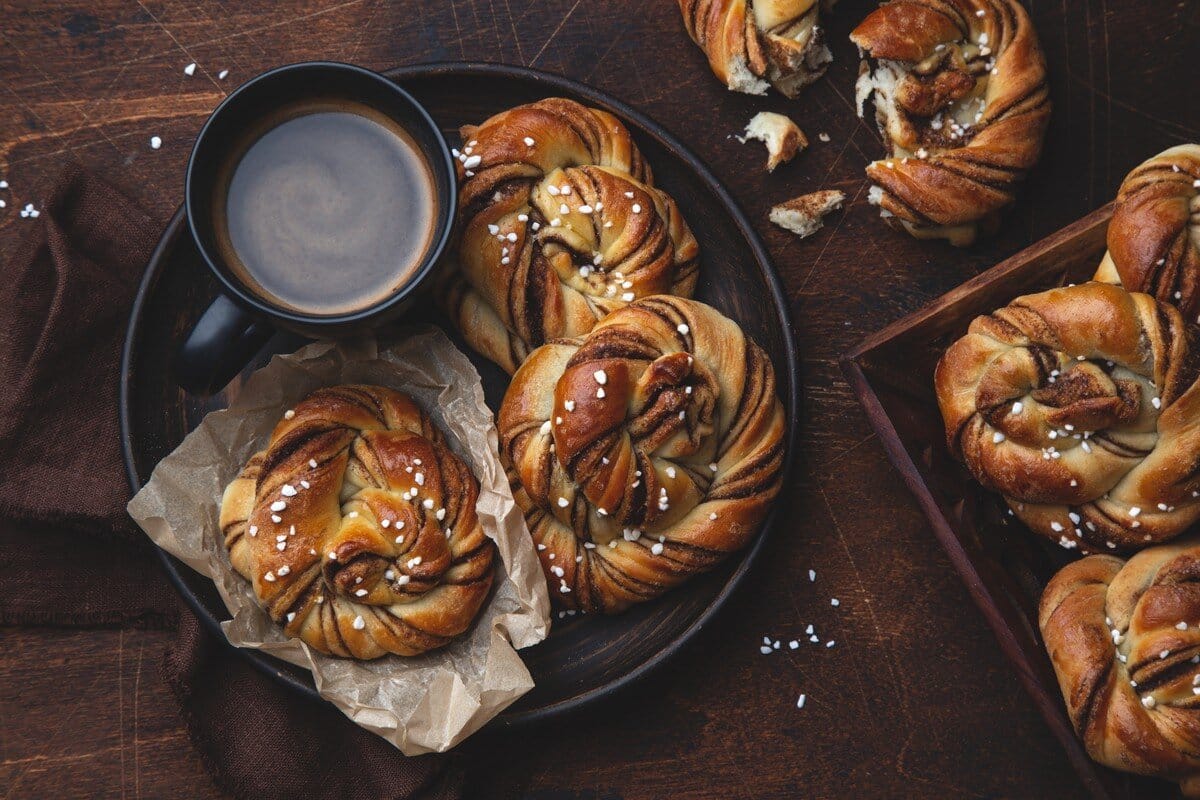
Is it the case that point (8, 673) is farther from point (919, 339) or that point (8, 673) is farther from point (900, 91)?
point (900, 91)

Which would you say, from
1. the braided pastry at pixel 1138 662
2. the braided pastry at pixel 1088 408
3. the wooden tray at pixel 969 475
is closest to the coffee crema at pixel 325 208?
the wooden tray at pixel 969 475

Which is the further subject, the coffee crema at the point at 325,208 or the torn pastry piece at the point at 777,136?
the torn pastry piece at the point at 777,136

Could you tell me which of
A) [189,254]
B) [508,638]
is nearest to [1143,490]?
[508,638]

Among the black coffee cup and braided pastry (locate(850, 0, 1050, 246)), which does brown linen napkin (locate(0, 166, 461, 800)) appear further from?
braided pastry (locate(850, 0, 1050, 246))

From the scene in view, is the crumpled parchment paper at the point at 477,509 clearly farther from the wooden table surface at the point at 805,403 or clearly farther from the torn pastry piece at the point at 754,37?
the torn pastry piece at the point at 754,37

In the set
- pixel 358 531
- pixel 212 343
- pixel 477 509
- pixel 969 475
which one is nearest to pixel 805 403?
pixel 969 475

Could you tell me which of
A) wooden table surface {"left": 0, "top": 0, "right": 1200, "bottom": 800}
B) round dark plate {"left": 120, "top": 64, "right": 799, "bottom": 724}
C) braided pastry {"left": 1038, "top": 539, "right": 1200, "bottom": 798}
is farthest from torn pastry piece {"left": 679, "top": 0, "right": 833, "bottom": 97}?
braided pastry {"left": 1038, "top": 539, "right": 1200, "bottom": 798}
